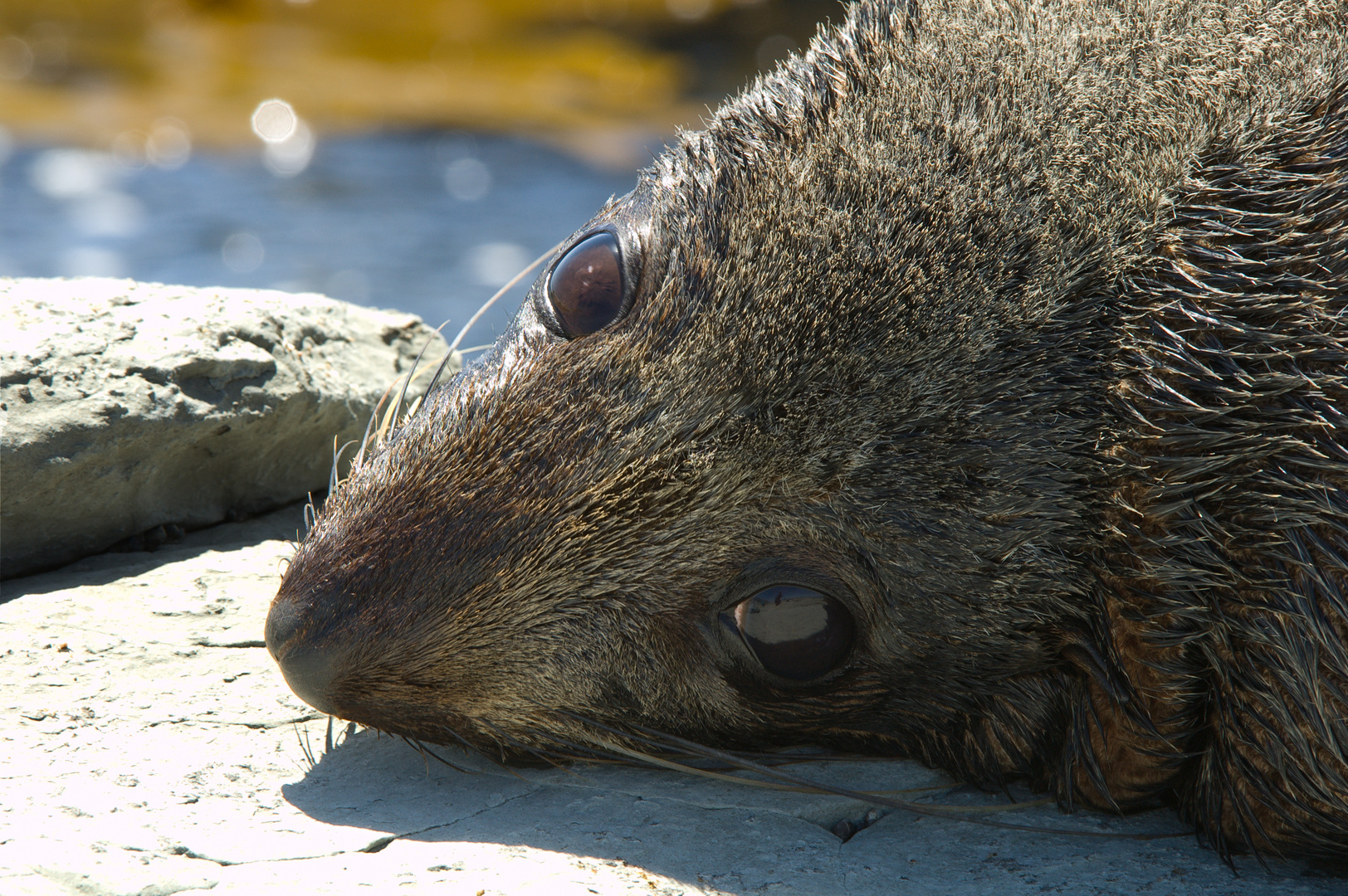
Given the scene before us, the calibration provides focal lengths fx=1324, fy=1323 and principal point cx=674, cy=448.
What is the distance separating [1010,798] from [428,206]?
9.30 metres

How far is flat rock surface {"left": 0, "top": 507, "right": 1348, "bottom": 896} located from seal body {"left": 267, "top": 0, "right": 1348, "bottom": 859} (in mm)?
136

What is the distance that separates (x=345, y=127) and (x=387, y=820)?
11.3 m

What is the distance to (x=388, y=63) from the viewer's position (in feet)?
48.6

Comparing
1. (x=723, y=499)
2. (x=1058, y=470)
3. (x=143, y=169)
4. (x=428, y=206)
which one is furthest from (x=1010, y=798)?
(x=143, y=169)

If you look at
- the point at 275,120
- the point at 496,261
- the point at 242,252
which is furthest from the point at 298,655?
the point at 275,120

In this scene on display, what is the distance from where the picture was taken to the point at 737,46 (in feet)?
49.4

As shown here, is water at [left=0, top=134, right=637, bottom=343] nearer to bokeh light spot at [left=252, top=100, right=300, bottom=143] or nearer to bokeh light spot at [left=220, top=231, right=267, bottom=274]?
bokeh light spot at [left=220, top=231, right=267, bottom=274]

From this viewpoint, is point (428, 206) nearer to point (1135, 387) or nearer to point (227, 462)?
point (227, 462)

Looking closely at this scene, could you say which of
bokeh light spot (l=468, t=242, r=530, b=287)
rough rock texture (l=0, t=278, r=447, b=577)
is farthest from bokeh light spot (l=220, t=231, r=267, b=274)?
rough rock texture (l=0, t=278, r=447, b=577)

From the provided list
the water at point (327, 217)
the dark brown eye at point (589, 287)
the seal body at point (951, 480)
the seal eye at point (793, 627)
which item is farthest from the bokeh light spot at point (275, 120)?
the seal eye at point (793, 627)

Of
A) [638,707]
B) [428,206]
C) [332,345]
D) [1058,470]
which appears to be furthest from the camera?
[428,206]

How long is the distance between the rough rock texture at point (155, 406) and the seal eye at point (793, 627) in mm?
2184

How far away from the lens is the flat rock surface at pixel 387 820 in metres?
2.73

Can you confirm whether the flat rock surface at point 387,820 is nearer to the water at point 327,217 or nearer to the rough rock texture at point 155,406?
the rough rock texture at point 155,406
